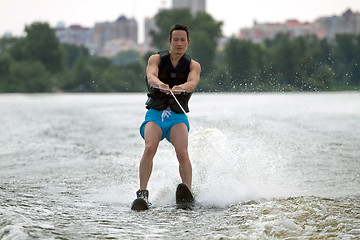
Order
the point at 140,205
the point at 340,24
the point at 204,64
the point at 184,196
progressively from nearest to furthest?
1. the point at 140,205
2. the point at 184,196
3. the point at 204,64
4. the point at 340,24

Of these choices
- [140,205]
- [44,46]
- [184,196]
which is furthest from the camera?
[44,46]

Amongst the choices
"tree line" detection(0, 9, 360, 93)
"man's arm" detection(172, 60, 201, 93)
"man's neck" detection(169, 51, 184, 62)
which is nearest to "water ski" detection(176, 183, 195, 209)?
"man's arm" detection(172, 60, 201, 93)

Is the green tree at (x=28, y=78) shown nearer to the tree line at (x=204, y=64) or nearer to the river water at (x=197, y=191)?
the tree line at (x=204, y=64)

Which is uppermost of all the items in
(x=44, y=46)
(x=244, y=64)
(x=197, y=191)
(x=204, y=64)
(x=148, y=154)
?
(x=44, y=46)

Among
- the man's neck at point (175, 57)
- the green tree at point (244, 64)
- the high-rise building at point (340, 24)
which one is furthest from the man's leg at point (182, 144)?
the high-rise building at point (340, 24)

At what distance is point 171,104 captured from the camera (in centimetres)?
566

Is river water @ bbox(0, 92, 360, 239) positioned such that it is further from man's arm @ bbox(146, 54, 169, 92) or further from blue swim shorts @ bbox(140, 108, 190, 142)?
man's arm @ bbox(146, 54, 169, 92)

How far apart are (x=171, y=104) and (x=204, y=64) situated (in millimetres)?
→ 80700

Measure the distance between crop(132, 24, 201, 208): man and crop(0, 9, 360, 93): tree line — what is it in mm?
45356

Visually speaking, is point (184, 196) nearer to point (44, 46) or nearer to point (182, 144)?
point (182, 144)

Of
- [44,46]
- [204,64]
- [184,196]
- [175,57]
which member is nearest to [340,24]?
[204,64]

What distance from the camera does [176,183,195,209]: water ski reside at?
5535mm

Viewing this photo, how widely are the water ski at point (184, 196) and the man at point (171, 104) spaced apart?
15 cm

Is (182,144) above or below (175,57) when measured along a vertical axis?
below
